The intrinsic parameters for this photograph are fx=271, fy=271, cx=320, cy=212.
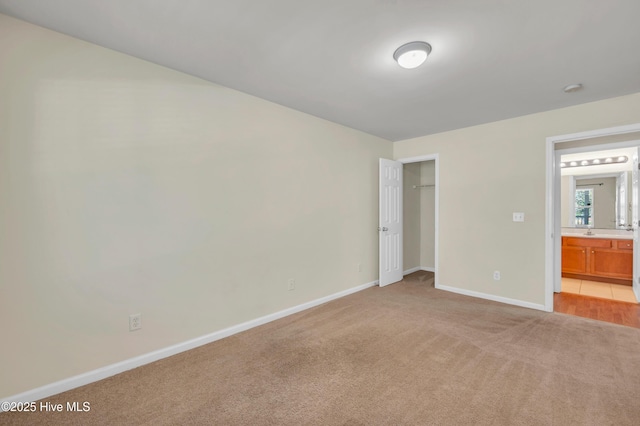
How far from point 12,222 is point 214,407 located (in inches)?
68.9

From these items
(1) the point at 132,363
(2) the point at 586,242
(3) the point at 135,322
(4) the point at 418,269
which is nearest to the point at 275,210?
(3) the point at 135,322

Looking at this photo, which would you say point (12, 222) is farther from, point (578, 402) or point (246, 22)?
point (578, 402)

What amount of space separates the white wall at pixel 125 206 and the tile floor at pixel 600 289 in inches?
169

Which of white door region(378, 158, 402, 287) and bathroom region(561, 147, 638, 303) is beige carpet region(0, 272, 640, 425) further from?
bathroom region(561, 147, 638, 303)

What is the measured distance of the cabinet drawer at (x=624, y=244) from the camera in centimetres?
430

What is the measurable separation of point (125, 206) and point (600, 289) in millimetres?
6370

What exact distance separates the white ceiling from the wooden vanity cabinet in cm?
294

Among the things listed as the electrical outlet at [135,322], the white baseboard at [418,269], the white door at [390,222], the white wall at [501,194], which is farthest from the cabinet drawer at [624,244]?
the electrical outlet at [135,322]

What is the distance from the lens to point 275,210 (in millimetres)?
3102

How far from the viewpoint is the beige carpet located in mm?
1650

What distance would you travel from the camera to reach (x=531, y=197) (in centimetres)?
345

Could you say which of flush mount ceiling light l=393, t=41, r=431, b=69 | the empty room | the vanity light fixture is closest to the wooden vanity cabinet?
the empty room

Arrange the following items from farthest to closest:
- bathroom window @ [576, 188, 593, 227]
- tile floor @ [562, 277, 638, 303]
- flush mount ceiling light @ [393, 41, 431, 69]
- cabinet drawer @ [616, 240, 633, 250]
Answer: bathroom window @ [576, 188, 593, 227]
cabinet drawer @ [616, 240, 633, 250]
tile floor @ [562, 277, 638, 303]
flush mount ceiling light @ [393, 41, 431, 69]

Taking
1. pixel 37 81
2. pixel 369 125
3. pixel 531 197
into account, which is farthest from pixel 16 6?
pixel 531 197
